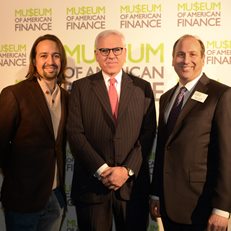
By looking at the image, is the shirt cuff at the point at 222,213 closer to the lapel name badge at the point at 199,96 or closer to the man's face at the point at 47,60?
the lapel name badge at the point at 199,96

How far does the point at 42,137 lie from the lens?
242cm

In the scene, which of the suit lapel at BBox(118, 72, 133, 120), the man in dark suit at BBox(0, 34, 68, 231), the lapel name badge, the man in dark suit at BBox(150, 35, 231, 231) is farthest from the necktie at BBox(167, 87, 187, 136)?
the man in dark suit at BBox(0, 34, 68, 231)

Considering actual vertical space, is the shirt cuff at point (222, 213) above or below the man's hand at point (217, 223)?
above

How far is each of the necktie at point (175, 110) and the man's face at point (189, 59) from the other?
98 mm

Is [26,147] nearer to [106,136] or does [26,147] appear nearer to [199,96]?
[106,136]

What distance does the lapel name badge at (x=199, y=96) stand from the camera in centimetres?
209

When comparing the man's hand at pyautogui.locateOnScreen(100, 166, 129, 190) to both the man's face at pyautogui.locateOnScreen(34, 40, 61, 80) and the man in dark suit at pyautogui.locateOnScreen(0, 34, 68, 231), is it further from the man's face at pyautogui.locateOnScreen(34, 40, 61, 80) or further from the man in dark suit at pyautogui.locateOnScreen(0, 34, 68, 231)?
the man's face at pyautogui.locateOnScreen(34, 40, 61, 80)

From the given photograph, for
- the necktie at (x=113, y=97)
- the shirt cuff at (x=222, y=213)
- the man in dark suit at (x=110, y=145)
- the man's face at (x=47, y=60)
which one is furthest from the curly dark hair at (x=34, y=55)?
A: the shirt cuff at (x=222, y=213)

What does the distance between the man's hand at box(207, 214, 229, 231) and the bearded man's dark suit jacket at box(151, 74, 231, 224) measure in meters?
0.06

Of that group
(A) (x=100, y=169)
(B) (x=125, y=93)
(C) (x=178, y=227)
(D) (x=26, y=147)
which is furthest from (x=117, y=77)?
(C) (x=178, y=227)

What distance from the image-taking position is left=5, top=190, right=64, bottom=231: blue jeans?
2.41 m

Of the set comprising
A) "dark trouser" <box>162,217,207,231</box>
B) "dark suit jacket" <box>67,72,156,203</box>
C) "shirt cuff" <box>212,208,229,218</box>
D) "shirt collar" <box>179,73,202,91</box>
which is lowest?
"dark trouser" <box>162,217,207,231</box>

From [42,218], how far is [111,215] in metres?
0.56

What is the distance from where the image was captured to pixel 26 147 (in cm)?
240
